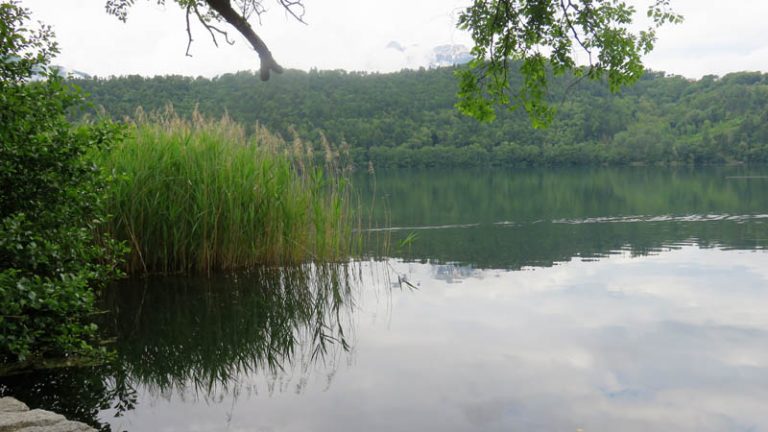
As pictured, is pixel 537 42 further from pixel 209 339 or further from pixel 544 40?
pixel 209 339

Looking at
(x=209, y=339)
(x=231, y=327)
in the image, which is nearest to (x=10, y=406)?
(x=209, y=339)

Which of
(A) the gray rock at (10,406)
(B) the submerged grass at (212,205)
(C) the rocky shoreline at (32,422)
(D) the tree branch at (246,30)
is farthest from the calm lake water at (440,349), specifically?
(D) the tree branch at (246,30)

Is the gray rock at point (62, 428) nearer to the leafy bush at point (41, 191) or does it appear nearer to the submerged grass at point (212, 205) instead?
the leafy bush at point (41, 191)

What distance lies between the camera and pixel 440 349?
6918 millimetres

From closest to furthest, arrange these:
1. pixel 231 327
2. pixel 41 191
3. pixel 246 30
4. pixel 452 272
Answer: pixel 41 191
pixel 231 327
pixel 246 30
pixel 452 272

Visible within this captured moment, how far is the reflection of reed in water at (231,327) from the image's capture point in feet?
20.0

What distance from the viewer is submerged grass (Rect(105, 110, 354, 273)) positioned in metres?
9.66

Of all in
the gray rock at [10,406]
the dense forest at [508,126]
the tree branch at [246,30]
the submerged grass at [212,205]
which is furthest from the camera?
the dense forest at [508,126]

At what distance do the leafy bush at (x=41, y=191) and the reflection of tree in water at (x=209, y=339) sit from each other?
1.30ft

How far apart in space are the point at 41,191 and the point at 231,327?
2834mm

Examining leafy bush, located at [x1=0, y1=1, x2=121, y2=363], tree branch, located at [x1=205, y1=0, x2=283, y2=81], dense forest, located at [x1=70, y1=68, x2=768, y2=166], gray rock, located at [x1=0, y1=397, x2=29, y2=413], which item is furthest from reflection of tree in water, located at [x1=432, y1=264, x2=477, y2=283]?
dense forest, located at [x1=70, y1=68, x2=768, y2=166]

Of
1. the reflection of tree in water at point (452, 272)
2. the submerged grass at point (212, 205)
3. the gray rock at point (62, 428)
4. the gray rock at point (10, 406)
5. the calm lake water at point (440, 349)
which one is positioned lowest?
the calm lake water at point (440, 349)

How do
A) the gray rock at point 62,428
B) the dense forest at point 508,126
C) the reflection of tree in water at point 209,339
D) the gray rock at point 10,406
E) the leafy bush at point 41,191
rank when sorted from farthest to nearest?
1. the dense forest at point 508,126
2. the reflection of tree in water at point 209,339
3. the leafy bush at point 41,191
4. the gray rock at point 10,406
5. the gray rock at point 62,428

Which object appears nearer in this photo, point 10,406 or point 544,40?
point 10,406
